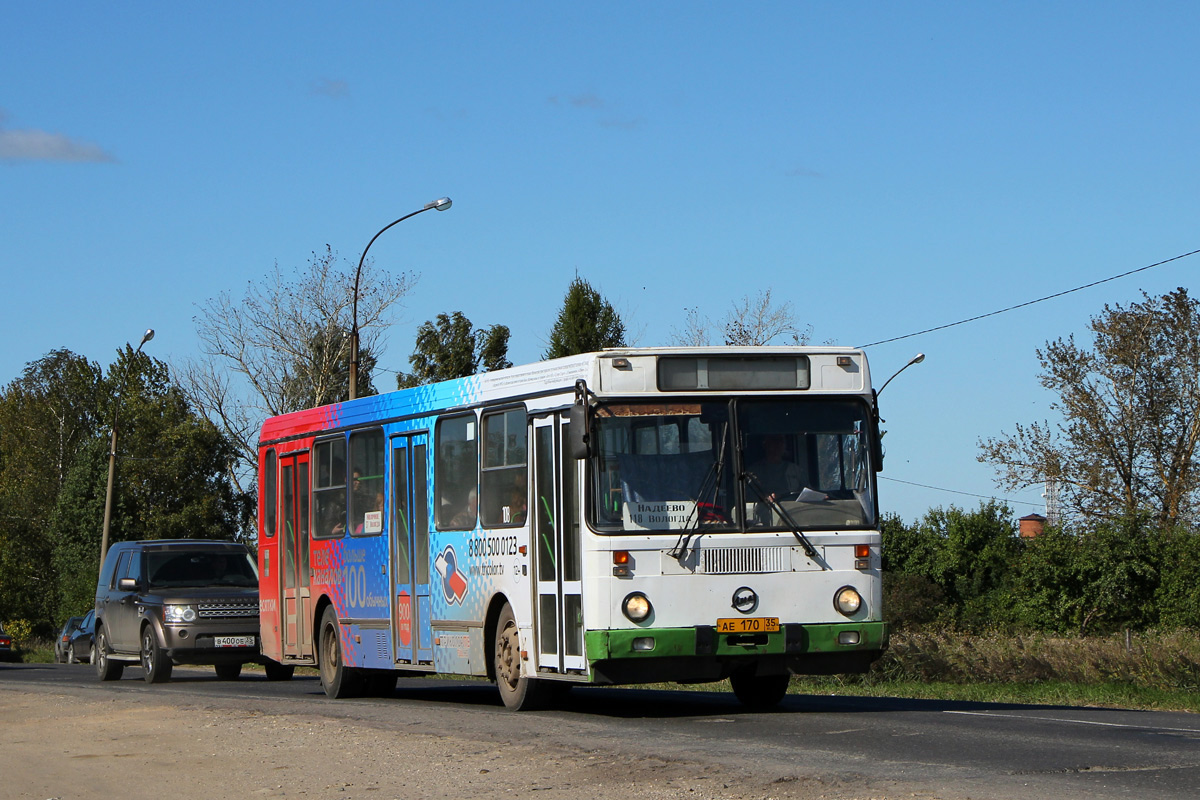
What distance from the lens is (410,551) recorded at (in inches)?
617

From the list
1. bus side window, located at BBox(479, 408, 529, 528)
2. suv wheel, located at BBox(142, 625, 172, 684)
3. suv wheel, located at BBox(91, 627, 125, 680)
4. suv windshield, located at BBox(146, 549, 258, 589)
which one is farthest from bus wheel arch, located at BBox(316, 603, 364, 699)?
suv wheel, located at BBox(91, 627, 125, 680)

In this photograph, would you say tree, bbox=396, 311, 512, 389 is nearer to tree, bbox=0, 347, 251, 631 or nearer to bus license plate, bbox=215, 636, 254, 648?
tree, bbox=0, 347, 251, 631

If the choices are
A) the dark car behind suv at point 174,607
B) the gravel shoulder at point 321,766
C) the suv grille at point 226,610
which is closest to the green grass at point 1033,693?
the gravel shoulder at point 321,766

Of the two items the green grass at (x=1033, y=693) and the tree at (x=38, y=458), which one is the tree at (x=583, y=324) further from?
the green grass at (x=1033, y=693)

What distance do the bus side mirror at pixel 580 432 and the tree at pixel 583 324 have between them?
6047 cm

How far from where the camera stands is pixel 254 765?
1066 centimetres

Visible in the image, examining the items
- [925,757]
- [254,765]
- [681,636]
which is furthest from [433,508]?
[925,757]

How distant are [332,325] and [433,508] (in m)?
41.0

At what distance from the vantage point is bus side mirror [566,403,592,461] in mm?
12195

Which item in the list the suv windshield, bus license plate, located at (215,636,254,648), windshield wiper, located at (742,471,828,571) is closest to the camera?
windshield wiper, located at (742,471,828,571)

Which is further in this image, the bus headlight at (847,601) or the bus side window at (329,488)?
the bus side window at (329,488)

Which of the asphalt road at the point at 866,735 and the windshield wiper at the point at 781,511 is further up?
the windshield wiper at the point at 781,511

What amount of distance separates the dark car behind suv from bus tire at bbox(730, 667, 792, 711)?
10.1 m

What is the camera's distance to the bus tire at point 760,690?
1392cm
